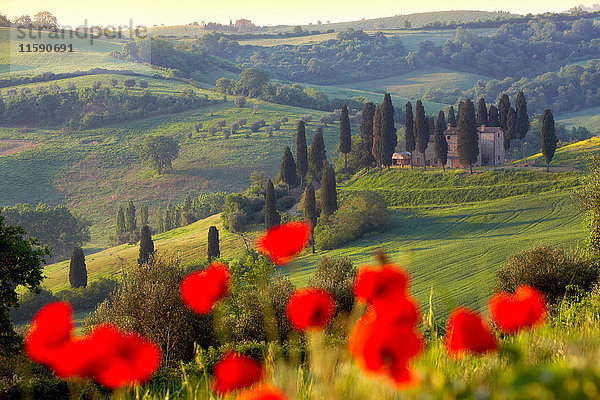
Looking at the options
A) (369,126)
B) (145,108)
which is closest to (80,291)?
(369,126)

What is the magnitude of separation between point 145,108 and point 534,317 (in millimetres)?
173775

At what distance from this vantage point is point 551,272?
31891 millimetres

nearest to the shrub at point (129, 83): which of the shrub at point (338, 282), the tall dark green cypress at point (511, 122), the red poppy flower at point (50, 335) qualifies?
the tall dark green cypress at point (511, 122)

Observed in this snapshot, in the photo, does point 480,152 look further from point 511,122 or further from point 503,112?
point 503,112

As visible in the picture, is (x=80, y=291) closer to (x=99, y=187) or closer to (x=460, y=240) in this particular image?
(x=460, y=240)

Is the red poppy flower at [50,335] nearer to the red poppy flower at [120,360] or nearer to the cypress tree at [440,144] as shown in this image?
the red poppy flower at [120,360]

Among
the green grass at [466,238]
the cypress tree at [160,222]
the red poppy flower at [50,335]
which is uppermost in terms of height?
the red poppy flower at [50,335]

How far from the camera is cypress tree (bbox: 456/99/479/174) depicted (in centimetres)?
8662

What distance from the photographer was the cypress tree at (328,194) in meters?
83.2

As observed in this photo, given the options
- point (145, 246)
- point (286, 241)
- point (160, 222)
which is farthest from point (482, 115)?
point (286, 241)

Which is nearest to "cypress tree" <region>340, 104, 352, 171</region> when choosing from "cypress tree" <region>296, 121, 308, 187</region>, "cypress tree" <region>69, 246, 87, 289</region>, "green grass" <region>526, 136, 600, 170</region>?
"cypress tree" <region>296, 121, 308, 187</region>

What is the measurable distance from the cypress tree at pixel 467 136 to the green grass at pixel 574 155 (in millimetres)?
10985

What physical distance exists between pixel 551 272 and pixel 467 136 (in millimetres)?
58226

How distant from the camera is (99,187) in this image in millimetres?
136875
